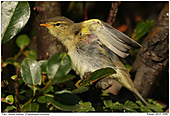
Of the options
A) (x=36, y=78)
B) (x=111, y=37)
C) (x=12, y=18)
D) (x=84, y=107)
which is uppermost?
(x=12, y=18)

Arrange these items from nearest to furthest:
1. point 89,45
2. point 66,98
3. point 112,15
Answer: point 66,98
point 89,45
point 112,15

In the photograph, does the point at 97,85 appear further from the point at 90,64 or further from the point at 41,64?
the point at 41,64

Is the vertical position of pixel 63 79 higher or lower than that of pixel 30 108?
higher

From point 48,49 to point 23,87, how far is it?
785 mm

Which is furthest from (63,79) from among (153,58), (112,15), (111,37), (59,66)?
(112,15)

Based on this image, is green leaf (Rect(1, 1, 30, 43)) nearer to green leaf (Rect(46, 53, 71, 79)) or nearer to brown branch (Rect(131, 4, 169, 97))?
green leaf (Rect(46, 53, 71, 79))

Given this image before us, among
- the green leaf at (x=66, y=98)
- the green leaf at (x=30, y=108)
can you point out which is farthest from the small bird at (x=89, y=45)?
the green leaf at (x=30, y=108)

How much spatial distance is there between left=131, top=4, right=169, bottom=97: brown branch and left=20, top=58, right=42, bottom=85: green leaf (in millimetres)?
1072

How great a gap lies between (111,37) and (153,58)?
16.5 inches

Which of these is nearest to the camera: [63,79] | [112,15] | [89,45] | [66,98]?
[63,79]

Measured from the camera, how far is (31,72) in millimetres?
884

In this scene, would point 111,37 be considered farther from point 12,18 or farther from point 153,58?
point 12,18

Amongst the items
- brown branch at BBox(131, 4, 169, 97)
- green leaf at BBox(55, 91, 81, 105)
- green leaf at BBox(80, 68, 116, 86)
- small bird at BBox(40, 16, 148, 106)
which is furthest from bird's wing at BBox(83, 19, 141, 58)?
→ green leaf at BBox(55, 91, 81, 105)

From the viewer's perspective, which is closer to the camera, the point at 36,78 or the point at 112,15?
the point at 36,78
